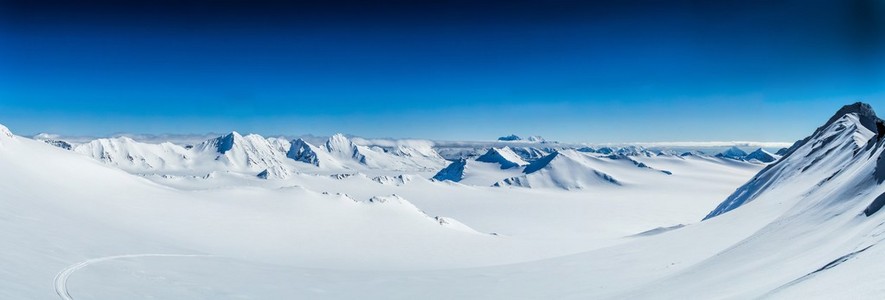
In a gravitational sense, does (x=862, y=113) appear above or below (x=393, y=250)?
above

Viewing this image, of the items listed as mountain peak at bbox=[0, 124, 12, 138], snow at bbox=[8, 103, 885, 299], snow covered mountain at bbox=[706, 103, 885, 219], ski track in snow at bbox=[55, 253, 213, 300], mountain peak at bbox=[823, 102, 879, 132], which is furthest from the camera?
mountain peak at bbox=[823, 102, 879, 132]

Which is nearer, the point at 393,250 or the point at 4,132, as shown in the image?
the point at 393,250

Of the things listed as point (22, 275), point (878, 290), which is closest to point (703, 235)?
point (878, 290)

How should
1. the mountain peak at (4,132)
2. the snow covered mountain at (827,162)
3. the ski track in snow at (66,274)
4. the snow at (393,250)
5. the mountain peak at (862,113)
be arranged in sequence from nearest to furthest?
the snow at (393,250), the ski track in snow at (66,274), the snow covered mountain at (827,162), the mountain peak at (4,132), the mountain peak at (862,113)

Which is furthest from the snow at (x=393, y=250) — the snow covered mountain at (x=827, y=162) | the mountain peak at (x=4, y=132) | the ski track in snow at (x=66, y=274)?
the mountain peak at (x=4, y=132)

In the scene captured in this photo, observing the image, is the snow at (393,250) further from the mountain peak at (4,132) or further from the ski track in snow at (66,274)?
the mountain peak at (4,132)

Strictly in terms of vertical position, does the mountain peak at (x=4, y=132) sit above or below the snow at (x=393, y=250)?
above

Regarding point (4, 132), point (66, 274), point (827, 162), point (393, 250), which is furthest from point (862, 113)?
point (4, 132)

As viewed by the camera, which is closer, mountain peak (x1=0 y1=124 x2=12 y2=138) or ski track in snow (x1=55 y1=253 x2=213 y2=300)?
ski track in snow (x1=55 y1=253 x2=213 y2=300)

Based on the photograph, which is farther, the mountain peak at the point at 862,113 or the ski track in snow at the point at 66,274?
the mountain peak at the point at 862,113

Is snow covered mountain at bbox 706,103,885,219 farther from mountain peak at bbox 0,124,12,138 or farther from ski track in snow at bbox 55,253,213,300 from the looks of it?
mountain peak at bbox 0,124,12,138

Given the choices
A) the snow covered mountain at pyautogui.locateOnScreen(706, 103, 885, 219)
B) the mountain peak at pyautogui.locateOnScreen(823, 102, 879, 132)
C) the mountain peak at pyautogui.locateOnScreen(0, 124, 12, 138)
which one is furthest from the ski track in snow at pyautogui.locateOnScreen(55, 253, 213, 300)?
the mountain peak at pyautogui.locateOnScreen(823, 102, 879, 132)

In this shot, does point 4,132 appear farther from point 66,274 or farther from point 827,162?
point 827,162
